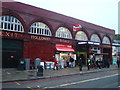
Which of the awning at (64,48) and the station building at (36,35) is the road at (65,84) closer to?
the station building at (36,35)

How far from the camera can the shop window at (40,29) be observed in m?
21.2

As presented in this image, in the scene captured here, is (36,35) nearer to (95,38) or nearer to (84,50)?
(84,50)

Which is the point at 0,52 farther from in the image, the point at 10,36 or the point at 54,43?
the point at 54,43

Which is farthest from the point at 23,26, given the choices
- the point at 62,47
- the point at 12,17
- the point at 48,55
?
the point at 62,47

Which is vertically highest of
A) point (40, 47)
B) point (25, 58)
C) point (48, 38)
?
point (48, 38)

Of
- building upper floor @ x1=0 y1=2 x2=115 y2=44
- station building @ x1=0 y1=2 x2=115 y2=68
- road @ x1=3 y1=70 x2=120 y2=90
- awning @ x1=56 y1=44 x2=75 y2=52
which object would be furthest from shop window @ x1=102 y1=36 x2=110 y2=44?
road @ x1=3 y1=70 x2=120 y2=90

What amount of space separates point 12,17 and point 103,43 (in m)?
23.0

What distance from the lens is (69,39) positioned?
26.3m

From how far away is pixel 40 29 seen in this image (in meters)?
22.2

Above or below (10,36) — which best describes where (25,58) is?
below

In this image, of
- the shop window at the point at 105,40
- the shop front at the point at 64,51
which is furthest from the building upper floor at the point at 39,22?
the shop window at the point at 105,40

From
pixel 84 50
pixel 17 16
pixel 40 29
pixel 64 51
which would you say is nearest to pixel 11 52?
pixel 17 16

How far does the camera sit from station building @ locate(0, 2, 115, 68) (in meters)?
18.5

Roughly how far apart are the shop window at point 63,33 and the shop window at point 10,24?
6812mm
